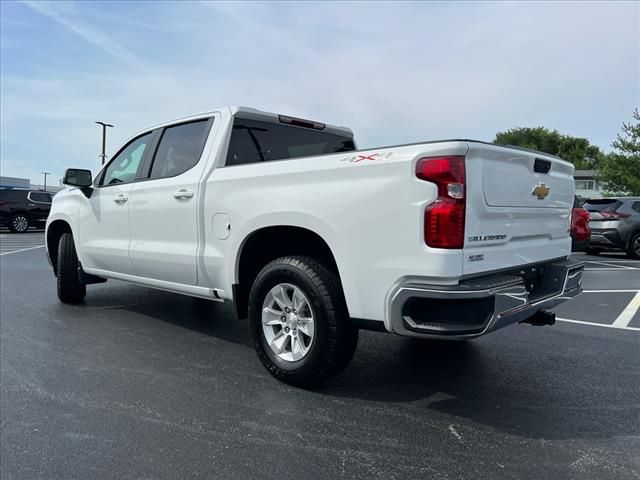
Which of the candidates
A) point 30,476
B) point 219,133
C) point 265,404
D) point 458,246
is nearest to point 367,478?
point 265,404

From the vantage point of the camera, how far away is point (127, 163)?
514cm

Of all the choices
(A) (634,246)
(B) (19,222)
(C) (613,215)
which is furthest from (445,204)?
(B) (19,222)

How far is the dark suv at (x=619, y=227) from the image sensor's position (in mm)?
11898

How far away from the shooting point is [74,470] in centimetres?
245

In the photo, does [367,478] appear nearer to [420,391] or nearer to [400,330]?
[400,330]

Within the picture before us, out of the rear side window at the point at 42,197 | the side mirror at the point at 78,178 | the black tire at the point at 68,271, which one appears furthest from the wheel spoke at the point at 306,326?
the rear side window at the point at 42,197

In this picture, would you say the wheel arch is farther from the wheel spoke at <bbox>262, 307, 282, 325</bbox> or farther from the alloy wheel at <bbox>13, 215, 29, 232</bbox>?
the alloy wheel at <bbox>13, 215, 29, 232</bbox>

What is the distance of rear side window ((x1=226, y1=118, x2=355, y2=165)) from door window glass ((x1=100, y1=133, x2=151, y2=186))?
1235 millimetres

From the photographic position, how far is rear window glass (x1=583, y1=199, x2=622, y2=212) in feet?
39.5

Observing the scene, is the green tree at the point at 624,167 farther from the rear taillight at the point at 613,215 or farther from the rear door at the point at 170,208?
the rear door at the point at 170,208

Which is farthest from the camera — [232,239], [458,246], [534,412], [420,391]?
[232,239]

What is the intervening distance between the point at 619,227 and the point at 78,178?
11.8 metres

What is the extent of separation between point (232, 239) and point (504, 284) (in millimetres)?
1951

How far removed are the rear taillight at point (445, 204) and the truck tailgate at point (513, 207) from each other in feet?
0.19
